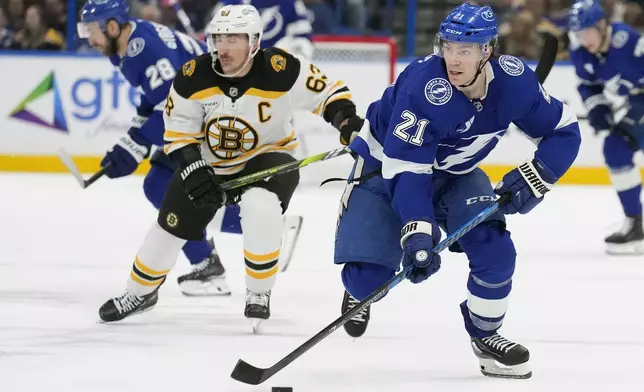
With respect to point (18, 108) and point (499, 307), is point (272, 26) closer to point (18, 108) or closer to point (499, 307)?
point (18, 108)

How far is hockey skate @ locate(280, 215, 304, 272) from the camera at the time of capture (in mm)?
4395

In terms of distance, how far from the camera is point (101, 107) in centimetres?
743

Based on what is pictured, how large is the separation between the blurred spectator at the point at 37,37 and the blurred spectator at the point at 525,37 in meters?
2.89

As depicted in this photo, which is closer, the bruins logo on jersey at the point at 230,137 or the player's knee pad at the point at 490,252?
the player's knee pad at the point at 490,252

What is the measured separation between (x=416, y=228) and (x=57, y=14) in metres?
5.54

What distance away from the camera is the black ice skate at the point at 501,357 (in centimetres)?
306

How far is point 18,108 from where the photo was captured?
7.50m

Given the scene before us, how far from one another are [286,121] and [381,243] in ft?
2.68

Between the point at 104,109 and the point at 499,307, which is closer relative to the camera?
the point at 499,307

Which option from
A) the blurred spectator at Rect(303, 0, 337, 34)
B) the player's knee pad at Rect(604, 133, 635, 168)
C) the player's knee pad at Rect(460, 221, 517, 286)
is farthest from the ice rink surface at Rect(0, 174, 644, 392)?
the blurred spectator at Rect(303, 0, 337, 34)

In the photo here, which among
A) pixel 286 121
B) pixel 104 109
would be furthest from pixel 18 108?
pixel 286 121

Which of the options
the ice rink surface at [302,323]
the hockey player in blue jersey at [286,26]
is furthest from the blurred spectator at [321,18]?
the ice rink surface at [302,323]

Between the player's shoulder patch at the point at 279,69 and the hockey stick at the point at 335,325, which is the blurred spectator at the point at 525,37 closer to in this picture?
the player's shoulder patch at the point at 279,69

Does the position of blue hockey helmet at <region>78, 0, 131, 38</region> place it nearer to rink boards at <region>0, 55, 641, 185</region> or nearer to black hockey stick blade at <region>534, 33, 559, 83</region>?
black hockey stick blade at <region>534, 33, 559, 83</region>
